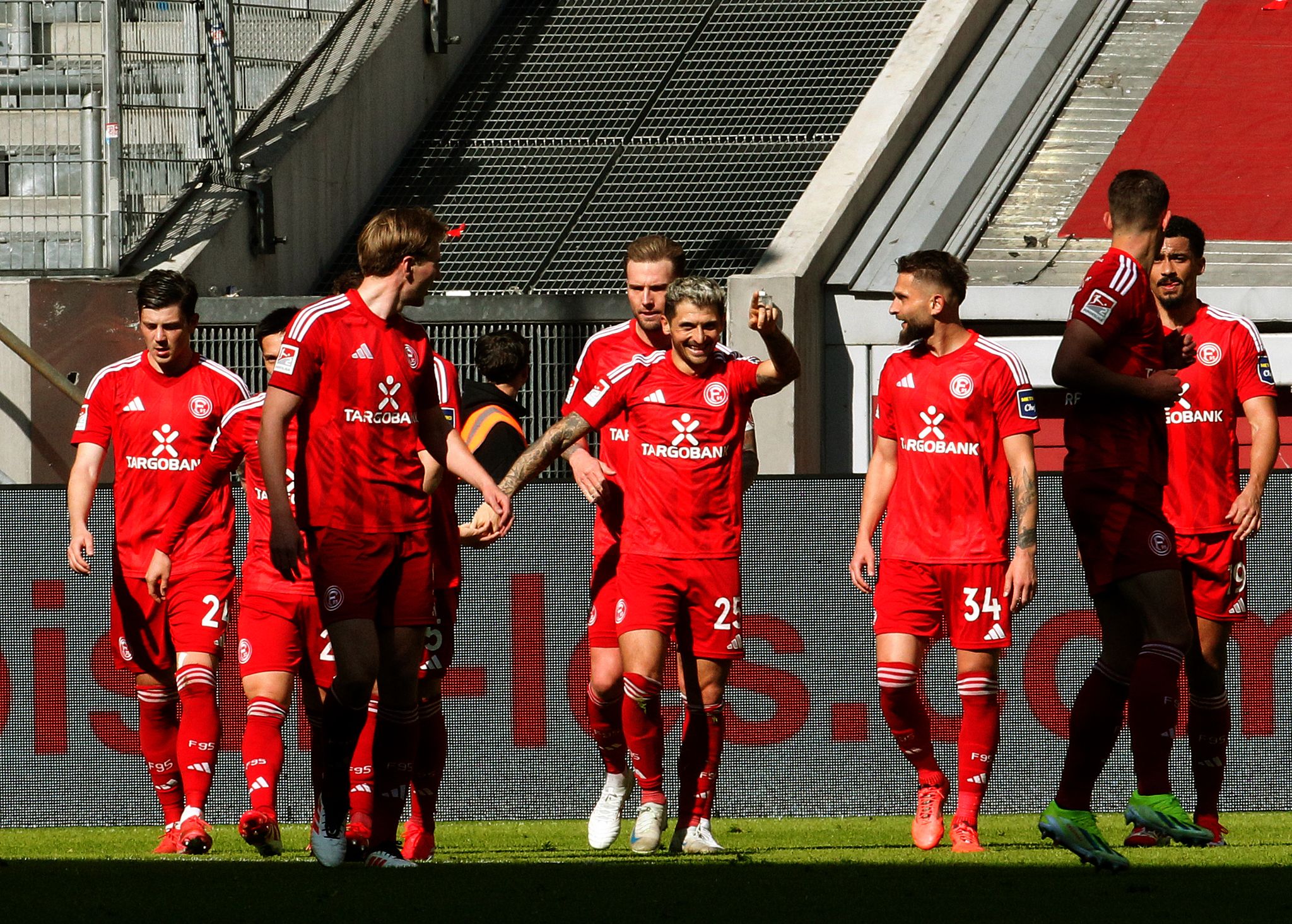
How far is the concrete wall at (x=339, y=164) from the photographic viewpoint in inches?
628

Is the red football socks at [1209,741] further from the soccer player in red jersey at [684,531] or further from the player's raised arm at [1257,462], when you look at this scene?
the soccer player in red jersey at [684,531]

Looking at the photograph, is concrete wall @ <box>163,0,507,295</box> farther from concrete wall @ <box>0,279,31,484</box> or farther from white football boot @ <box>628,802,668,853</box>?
white football boot @ <box>628,802,668,853</box>

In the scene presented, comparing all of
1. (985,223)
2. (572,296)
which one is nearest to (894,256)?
(985,223)

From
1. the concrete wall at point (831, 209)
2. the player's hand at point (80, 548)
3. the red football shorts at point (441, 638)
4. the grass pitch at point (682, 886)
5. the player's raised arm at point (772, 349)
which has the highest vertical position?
the concrete wall at point (831, 209)

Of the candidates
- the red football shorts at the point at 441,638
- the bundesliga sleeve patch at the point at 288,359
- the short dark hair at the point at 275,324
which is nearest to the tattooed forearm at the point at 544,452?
the red football shorts at the point at 441,638

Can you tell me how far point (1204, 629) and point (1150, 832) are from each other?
2.93 ft

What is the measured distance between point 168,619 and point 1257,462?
4.33 metres

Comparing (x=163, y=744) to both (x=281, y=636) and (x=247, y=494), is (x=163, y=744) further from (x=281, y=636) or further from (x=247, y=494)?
(x=247, y=494)

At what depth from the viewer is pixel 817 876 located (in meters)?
Answer: 6.39

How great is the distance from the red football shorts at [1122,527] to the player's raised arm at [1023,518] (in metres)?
0.63

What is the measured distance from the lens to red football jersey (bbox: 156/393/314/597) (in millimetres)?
7758

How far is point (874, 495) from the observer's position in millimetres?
7875

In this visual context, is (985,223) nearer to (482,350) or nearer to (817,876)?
(482,350)

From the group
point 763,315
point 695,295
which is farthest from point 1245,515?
point 695,295
